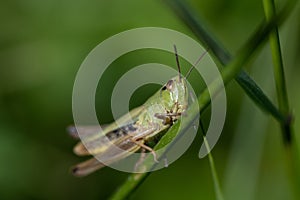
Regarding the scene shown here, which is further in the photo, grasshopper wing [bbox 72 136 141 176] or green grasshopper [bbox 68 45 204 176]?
grasshopper wing [bbox 72 136 141 176]

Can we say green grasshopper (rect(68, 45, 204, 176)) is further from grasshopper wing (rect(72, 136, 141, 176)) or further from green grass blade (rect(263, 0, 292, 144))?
green grass blade (rect(263, 0, 292, 144))

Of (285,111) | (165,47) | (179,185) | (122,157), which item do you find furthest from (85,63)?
(285,111)

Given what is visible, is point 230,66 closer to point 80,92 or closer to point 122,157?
point 122,157

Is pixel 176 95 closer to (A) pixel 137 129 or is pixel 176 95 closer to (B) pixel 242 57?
(A) pixel 137 129

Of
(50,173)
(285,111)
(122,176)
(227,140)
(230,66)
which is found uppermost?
(230,66)

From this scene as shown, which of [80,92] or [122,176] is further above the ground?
[80,92]

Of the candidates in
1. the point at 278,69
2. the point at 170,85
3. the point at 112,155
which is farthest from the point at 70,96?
the point at 278,69

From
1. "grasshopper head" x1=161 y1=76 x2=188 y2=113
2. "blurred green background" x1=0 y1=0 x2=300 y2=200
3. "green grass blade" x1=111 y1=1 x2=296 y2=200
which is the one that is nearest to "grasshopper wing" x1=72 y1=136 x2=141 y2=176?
"grasshopper head" x1=161 y1=76 x2=188 y2=113

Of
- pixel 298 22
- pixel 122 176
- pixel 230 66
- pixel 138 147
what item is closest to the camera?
pixel 230 66
